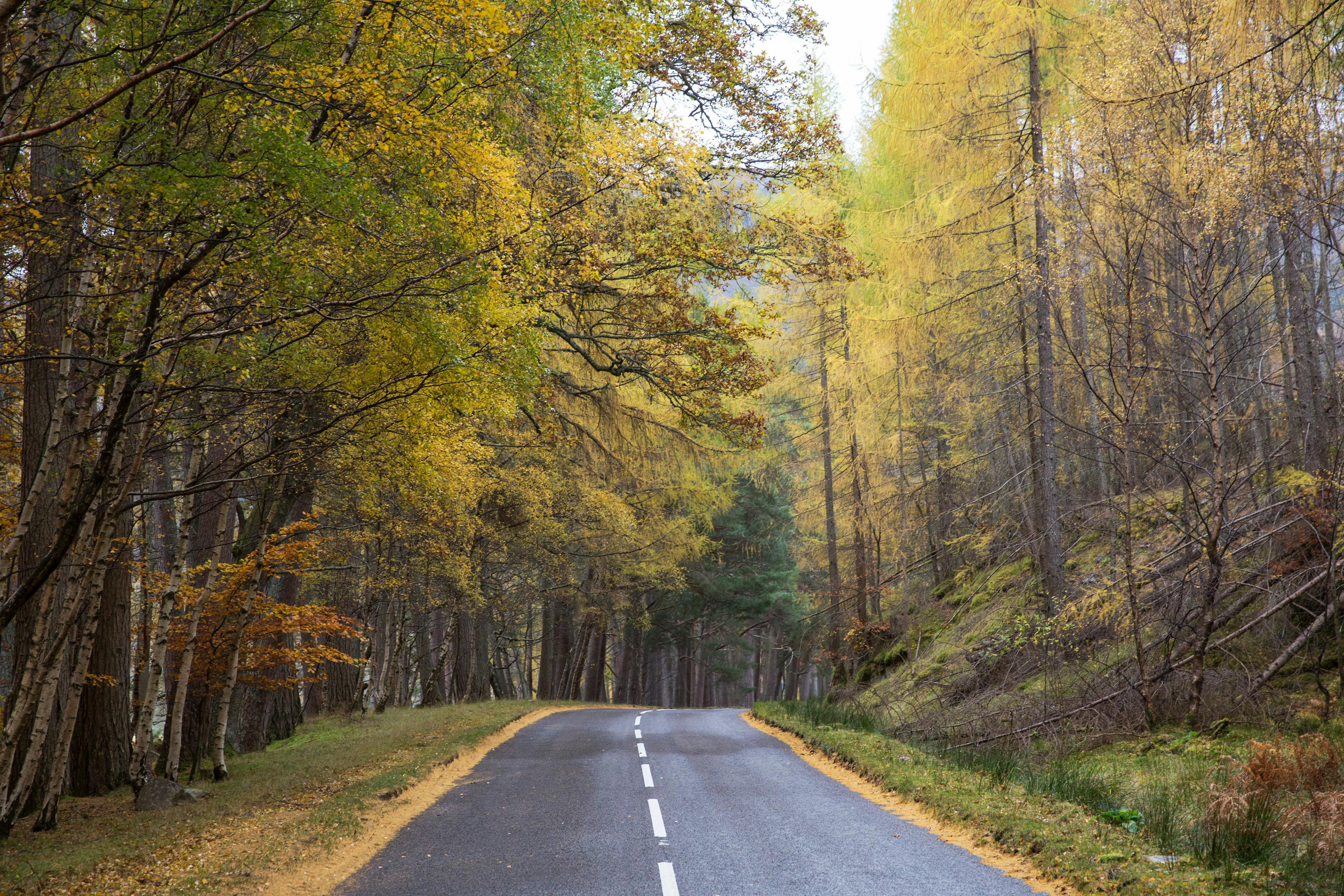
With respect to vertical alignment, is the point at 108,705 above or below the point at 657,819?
above

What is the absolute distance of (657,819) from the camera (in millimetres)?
8398

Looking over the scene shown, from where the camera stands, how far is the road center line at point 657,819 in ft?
25.5

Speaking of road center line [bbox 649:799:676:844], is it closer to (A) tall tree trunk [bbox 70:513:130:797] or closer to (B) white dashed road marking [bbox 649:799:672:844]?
(B) white dashed road marking [bbox 649:799:672:844]

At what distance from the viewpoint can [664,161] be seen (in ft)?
32.8

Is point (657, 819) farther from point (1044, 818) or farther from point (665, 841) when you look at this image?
point (1044, 818)

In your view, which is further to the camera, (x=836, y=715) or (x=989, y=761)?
(x=836, y=715)

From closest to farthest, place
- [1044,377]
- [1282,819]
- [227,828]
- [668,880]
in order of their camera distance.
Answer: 1. [668,880]
2. [1282,819]
3. [227,828]
4. [1044,377]

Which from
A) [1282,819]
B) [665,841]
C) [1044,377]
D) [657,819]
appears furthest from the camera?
[1044,377]

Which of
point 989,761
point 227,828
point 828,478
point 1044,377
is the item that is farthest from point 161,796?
point 828,478

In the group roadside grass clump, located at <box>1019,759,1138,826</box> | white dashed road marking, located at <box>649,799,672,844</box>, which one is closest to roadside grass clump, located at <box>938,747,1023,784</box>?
roadside grass clump, located at <box>1019,759,1138,826</box>

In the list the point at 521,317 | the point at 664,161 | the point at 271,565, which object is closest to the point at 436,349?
the point at 521,317

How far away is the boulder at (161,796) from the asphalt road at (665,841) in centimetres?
322

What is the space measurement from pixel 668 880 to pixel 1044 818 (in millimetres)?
3516

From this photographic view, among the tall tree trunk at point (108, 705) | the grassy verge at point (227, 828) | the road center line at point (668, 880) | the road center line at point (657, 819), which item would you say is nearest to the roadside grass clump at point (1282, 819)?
the road center line at point (668, 880)
